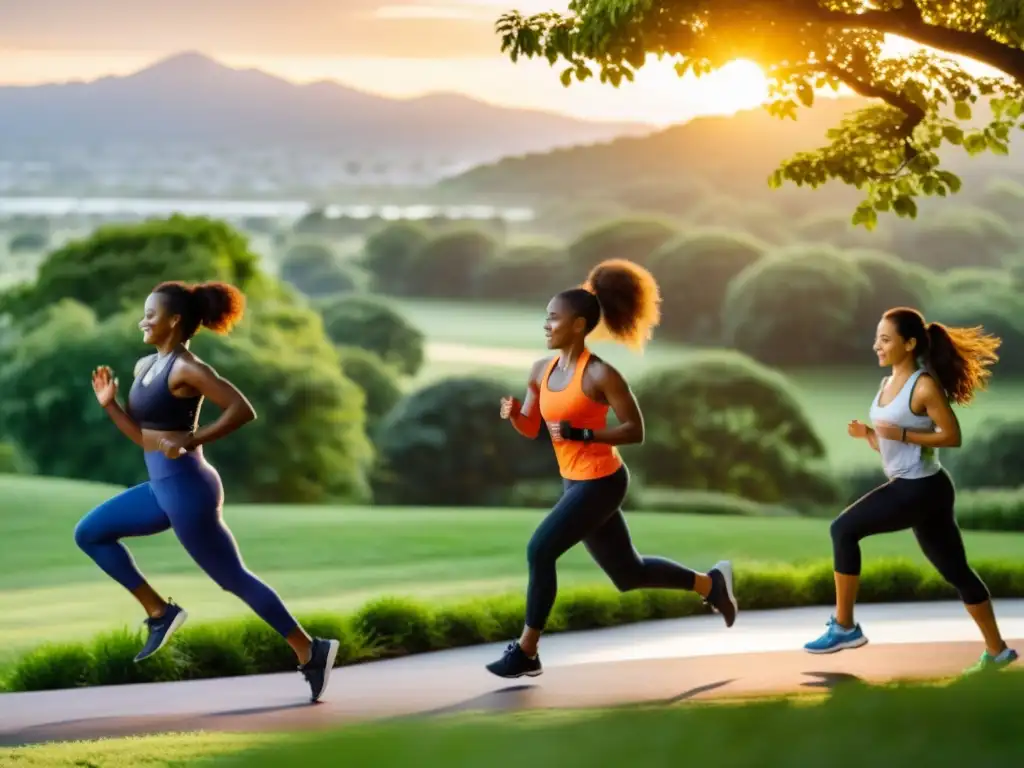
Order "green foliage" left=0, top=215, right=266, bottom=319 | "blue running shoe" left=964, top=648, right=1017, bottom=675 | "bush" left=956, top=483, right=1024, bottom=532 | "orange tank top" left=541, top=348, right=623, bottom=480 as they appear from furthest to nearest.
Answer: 1. "green foliage" left=0, top=215, right=266, bottom=319
2. "bush" left=956, top=483, right=1024, bottom=532
3. "blue running shoe" left=964, top=648, right=1017, bottom=675
4. "orange tank top" left=541, top=348, right=623, bottom=480

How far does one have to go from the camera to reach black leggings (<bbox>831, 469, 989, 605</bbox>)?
750 centimetres

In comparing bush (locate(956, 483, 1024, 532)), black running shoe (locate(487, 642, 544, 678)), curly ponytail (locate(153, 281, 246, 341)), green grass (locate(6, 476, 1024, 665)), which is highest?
curly ponytail (locate(153, 281, 246, 341))

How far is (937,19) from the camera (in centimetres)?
901

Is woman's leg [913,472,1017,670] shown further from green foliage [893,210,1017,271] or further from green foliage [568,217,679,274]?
green foliage [568,217,679,274]

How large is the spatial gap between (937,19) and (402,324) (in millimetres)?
13109

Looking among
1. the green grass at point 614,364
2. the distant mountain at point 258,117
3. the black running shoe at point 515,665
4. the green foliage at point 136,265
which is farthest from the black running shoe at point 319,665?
the distant mountain at point 258,117

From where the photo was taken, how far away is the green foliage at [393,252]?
22578 mm

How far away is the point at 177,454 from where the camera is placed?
7012 millimetres

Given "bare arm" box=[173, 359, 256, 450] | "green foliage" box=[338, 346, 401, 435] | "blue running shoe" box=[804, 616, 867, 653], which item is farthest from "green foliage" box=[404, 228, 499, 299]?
"bare arm" box=[173, 359, 256, 450]

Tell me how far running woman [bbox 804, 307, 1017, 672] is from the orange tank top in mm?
1086

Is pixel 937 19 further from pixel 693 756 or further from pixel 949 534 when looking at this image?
pixel 693 756

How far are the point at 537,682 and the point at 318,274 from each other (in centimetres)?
1543

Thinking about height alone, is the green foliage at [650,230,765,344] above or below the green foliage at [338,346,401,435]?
above

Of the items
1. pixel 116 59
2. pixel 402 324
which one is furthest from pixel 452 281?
pixel 116 59
